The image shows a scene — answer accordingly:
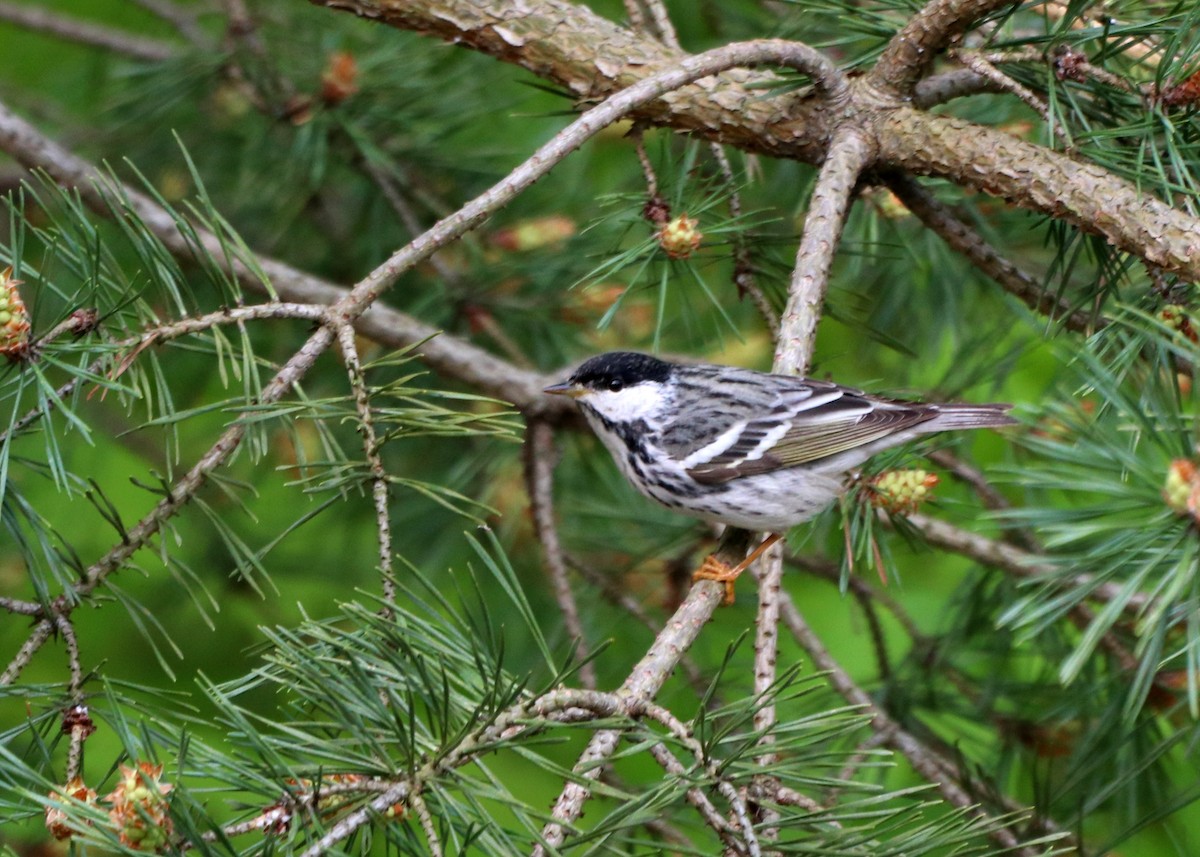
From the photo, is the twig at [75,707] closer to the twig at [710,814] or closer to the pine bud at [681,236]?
the twig at [710,814]

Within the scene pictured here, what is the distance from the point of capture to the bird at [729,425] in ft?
7.40

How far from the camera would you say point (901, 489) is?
171cm

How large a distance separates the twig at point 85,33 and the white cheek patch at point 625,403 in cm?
160

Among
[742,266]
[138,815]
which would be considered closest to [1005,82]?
[742,266]

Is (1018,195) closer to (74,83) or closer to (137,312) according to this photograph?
(137,312)

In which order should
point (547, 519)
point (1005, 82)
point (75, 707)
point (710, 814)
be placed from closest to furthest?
point (710, 814) < point (75, 707) < point (1005, 82) < point (547, 519)

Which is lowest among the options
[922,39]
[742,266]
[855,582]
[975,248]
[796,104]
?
[855,582]

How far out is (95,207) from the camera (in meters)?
2.52

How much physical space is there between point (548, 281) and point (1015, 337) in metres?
1.17

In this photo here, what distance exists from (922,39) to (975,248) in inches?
13.8

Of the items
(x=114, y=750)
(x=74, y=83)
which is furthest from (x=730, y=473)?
(x=74, y=83)

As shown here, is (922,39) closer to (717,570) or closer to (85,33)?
(717,570)

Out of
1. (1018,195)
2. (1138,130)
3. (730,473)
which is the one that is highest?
(1138,130)

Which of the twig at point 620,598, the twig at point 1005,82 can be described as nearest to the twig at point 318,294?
the twig at point 620,598
